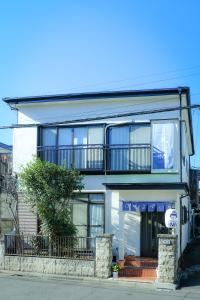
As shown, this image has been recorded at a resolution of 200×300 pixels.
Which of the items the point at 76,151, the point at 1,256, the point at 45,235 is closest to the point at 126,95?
the point at 76,151

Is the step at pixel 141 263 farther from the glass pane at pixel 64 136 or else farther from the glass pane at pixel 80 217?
the glass pane at pixel 64 136

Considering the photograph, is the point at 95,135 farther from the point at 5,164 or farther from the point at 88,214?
the point at 5,164

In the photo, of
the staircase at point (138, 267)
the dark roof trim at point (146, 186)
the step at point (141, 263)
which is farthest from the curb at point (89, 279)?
the dark roof trim at point (146, 186)

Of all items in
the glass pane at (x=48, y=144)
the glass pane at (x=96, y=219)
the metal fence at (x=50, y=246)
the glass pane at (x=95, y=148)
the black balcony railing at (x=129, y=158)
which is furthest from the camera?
the glass pane at (x=48, y=144)

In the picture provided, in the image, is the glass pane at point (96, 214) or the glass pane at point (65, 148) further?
the glass pane at point (65, 148)

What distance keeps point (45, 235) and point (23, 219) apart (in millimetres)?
3095

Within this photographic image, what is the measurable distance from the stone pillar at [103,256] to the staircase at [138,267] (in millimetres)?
665

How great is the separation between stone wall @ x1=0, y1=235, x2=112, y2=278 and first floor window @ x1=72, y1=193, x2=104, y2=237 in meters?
3.18

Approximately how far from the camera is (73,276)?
52.5 feet

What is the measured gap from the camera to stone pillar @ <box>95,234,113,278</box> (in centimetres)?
1566

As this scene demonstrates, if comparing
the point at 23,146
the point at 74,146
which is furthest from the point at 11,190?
the point at 74,146

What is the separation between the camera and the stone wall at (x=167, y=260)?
14789 millimetres

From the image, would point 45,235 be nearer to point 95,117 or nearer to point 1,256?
point 1,256

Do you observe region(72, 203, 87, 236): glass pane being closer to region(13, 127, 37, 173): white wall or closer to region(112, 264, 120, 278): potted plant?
region(13, 127, 37, 173): white wall
